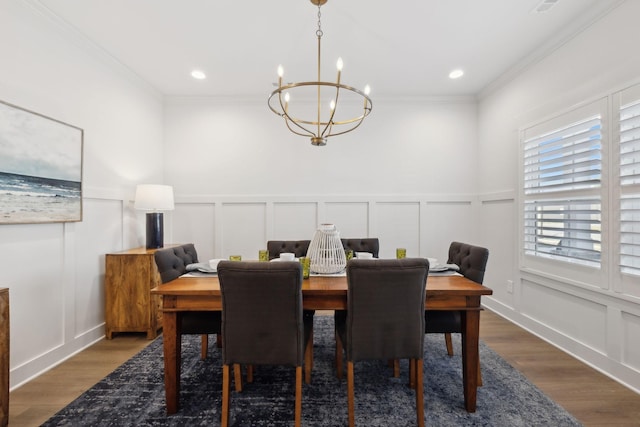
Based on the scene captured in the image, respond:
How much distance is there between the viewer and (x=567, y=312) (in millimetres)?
2523

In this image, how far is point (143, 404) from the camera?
183 centimetres

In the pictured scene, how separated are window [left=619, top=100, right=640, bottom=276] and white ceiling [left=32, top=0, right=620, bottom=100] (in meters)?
0.84

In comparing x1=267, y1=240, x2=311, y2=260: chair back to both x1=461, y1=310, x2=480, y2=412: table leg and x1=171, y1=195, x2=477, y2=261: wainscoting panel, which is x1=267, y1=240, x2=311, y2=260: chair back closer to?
x1=171, y1=195, x2=477, y2=261: wainscoting panel

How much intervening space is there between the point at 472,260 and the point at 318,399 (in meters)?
1.40

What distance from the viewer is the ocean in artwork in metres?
1.94

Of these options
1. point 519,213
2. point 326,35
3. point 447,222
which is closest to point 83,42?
point 326,35

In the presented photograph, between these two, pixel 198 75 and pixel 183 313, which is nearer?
pixel 183 313

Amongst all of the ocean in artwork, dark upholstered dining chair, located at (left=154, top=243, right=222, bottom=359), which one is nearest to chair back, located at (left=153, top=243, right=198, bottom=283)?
dark upholstered dining chair, located at (left=154, top=243, right=222, bottom=359)

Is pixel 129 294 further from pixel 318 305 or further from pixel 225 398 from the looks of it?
pixel 318 305

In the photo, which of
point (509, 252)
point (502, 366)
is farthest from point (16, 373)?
point (509, 252)

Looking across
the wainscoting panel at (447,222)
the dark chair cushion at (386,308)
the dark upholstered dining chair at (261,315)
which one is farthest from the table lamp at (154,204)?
the wainscoting panel at (447,222)

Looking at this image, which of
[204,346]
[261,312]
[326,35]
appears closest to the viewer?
[261,312]

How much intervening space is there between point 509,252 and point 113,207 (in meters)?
4.16

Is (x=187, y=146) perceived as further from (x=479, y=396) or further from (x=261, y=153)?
(x=479, y=396)
